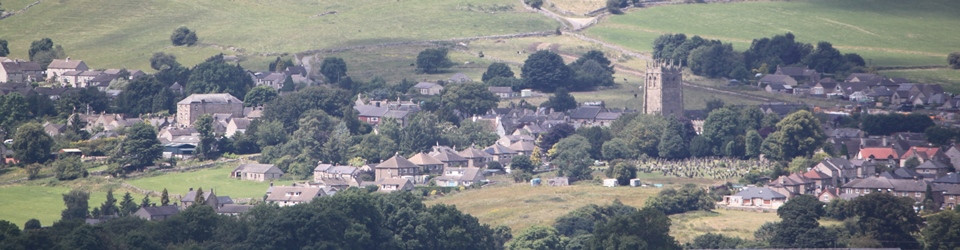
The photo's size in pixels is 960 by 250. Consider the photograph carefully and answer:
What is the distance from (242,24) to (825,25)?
2062 inches

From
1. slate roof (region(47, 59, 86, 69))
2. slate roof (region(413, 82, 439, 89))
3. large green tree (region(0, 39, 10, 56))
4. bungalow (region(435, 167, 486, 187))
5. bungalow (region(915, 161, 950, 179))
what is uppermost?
large green tree (region(0, 39, 10, 56))

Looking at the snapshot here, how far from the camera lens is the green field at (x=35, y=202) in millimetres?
82000

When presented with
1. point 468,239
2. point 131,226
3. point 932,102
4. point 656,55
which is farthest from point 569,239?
point 656,55

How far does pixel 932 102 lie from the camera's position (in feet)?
381

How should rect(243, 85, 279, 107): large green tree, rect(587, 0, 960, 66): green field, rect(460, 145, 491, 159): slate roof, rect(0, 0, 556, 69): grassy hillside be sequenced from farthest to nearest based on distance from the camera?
rect(0, 0, 556, 69): grassy hillside → rect(587, 0, 960, 66): green field → rect(243, 85, 279, 107): large green tree → rect(460, 145, 491, 159): slate roof

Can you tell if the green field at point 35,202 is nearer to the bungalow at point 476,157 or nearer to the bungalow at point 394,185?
the bungalow at point 394,185

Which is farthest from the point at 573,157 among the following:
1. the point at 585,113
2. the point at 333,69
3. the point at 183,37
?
the point at 183,37

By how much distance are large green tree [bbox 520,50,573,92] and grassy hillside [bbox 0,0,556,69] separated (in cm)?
2171

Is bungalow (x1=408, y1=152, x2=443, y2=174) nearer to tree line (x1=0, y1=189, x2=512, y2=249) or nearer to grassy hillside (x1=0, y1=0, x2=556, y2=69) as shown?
tree line (x1=0, y1=189, x2=512, y2=249)

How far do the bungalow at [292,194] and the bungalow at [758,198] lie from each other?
21217mm

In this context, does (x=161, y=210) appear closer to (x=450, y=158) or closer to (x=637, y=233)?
(x=450, y=158)

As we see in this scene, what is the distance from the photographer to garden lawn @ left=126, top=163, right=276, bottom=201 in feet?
291

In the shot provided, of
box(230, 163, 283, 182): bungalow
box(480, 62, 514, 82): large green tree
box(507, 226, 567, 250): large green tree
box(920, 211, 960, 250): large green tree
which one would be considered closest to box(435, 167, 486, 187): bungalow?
box(230, 163, 283, 182): bungalow

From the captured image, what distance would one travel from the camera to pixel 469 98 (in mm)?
115625
